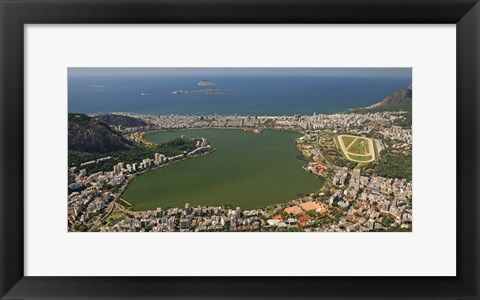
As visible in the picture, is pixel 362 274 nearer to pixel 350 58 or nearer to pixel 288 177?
pixel 288 177

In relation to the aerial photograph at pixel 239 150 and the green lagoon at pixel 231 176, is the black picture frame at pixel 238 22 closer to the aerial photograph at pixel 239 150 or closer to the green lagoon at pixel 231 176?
the aerial photograph at pixel 239 150

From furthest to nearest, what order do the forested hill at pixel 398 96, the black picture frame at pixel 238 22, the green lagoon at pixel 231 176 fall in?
1. the green lagoon at pixel 231 176
2. the forested hill at pixel 398 96
3. the black picture frame at pixel 238 22

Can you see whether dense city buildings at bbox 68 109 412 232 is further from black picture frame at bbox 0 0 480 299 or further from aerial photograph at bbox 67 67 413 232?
black picture frame at bbox 0 0 480 299

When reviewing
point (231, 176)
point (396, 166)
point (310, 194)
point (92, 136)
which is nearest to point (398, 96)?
point (396, 166)

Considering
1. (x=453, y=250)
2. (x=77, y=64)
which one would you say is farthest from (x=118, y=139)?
(x=453, y=250)

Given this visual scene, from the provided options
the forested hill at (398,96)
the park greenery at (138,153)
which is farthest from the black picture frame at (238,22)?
the park greenery at (138,153)

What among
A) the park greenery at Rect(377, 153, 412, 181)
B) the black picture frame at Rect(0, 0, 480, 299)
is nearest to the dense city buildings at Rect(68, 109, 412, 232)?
the park greenery at Rect(377, 153, 412, 181)

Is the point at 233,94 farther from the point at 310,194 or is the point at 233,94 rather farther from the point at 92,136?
the point at 92,136
